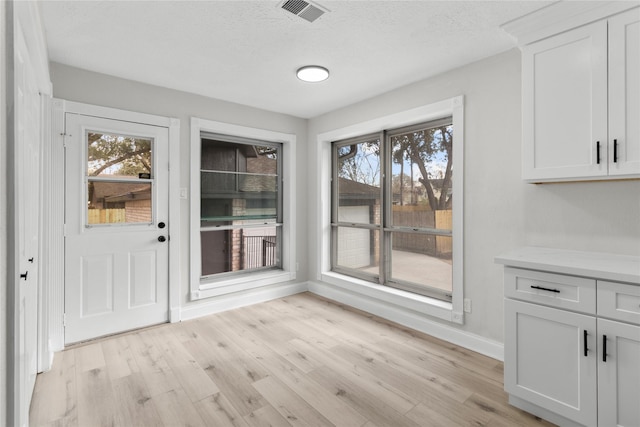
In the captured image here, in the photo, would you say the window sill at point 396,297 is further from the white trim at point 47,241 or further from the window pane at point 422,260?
the white trim at point 47,241

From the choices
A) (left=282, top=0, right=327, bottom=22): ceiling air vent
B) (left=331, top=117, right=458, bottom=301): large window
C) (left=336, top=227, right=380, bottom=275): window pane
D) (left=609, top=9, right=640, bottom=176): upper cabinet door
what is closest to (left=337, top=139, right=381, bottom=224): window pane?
(left=331, top=117, right=458, bottom=301): large window

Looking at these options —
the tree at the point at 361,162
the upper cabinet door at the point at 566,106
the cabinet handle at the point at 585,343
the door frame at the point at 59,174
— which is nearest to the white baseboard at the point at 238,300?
the door frame at the point at 59,174

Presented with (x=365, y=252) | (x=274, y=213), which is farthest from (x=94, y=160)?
(x=365, y=252)

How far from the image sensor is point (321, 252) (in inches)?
172

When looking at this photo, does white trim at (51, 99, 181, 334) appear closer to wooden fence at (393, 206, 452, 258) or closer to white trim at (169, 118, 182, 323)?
white trim at (169, 118, 182, 323)

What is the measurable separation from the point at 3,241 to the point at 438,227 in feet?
10.2

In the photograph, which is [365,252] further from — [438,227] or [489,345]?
[489,345]

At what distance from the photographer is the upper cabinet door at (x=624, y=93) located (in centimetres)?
178

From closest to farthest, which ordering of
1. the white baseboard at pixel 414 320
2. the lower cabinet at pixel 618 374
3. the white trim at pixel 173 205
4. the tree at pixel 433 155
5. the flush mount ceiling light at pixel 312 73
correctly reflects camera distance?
1. the lower cabinet at pixel 618 374
2. the white baseboard at pixel 414 320
3. the flush mount ceiling light at pixel 312 73
4. the tree at pixel 433 155
5. the white trim at pixel 173 205

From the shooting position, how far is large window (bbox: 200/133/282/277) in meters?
3.86

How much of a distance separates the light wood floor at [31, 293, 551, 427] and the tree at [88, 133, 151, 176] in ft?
5.19

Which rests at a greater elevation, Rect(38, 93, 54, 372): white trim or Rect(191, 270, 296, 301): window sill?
Rect(38, 93, 54, 372): white trim

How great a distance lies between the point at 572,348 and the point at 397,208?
211 centimetres

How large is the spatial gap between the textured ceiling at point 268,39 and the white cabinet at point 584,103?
1.16ft
